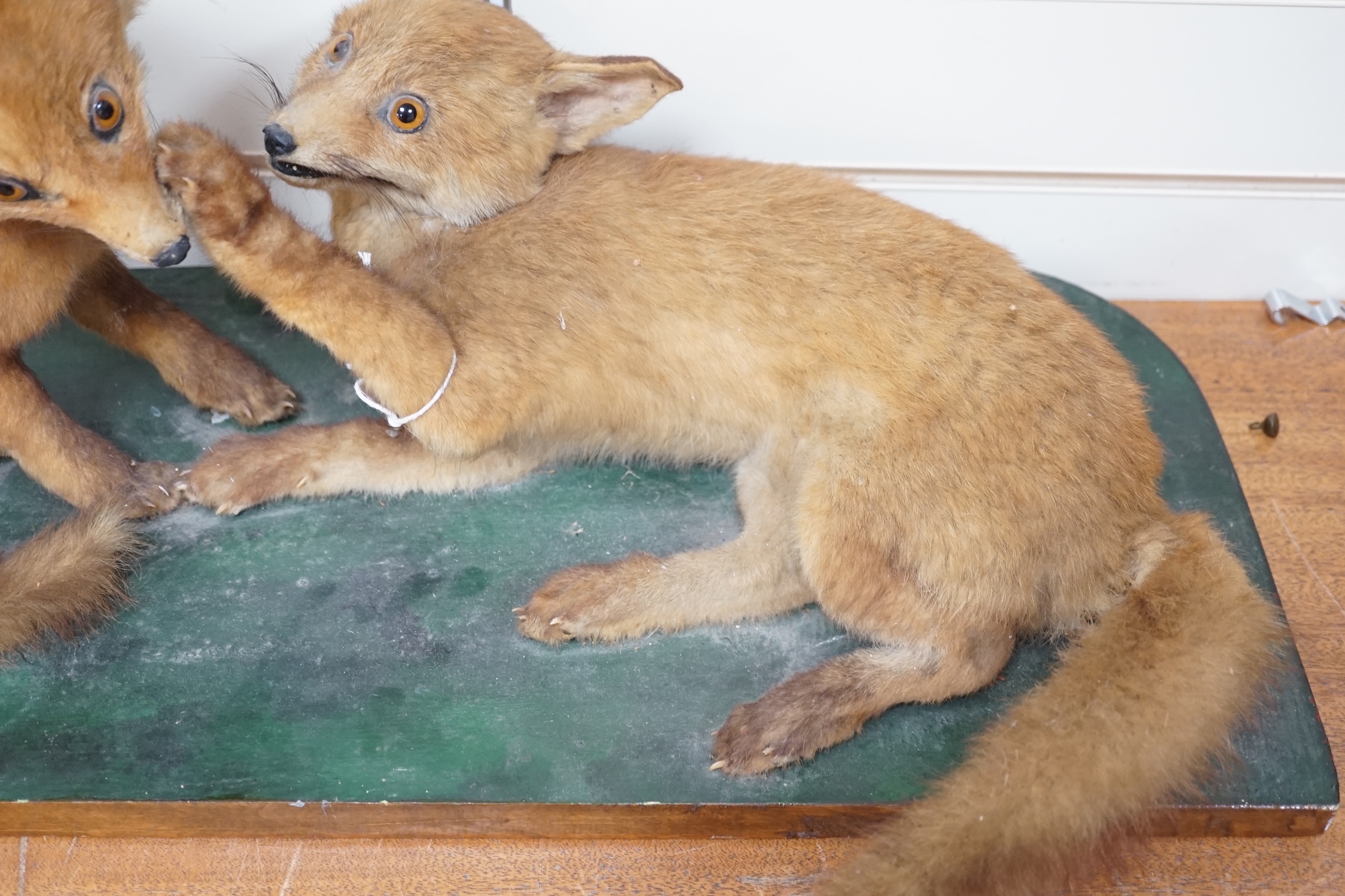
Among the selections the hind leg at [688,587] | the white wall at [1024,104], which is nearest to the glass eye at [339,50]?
the white wall at [1024,104]

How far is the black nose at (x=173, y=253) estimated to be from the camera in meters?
1.88

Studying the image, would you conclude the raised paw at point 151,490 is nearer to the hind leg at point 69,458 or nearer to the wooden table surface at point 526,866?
the hind leg at point 69,458

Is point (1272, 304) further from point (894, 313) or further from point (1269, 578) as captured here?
point (894, 313)

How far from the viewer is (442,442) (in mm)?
2172

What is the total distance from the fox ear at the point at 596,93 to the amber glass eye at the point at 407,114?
0.79 feet

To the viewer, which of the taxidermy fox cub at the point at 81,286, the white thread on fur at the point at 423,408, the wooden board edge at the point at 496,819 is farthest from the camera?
the white thread on fur at the point at 423,408

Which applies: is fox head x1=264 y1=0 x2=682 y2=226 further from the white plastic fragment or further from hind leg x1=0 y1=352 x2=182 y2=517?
the white plastic fragment

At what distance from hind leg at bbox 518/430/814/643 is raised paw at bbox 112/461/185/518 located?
80 centimetres

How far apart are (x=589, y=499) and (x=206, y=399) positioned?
89 cm

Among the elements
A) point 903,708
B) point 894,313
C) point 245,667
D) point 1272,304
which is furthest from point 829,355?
point 1272,304

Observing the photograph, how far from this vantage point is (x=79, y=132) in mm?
1789

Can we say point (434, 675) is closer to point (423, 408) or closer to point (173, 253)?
point (423, 408)

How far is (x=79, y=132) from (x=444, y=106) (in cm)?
61

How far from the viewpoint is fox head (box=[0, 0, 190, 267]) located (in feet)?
5.63
